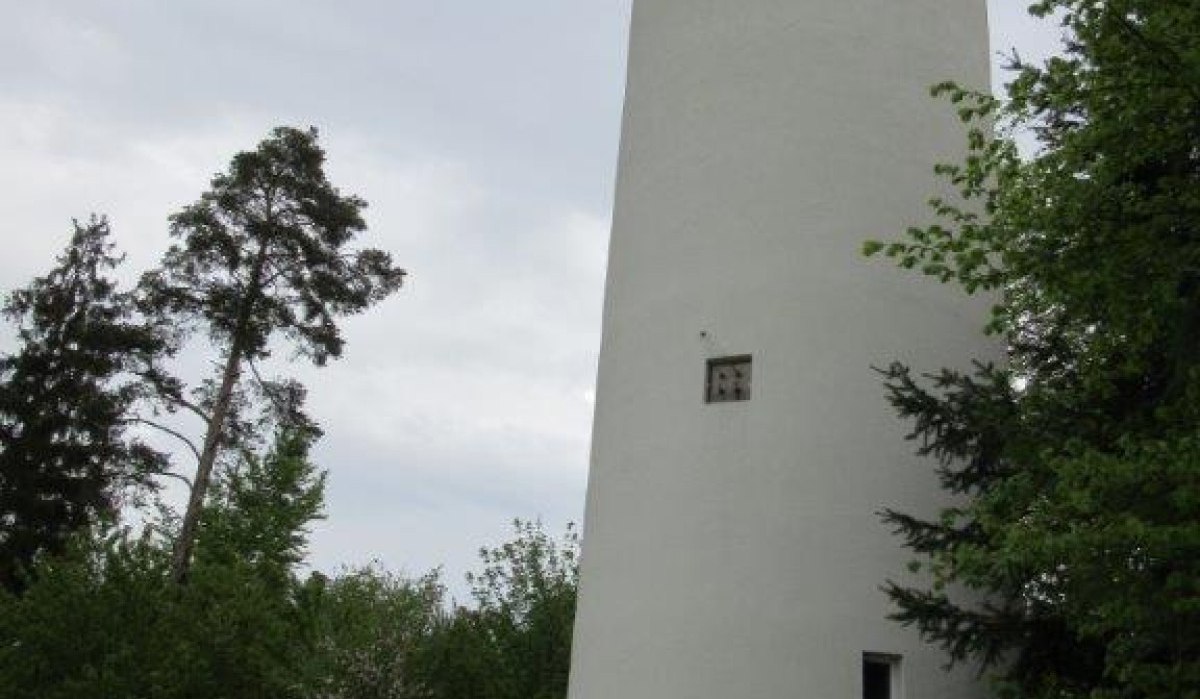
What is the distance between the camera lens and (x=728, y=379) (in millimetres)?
11891

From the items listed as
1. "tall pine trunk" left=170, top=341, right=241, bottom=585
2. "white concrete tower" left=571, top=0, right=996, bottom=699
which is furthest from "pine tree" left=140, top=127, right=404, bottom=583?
"white concrete tower" left=571, top=0, right=996, bottom=699

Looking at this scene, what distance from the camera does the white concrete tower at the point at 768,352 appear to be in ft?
35.8

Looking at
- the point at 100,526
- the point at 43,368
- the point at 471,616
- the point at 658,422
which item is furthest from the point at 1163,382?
the point at 43,368

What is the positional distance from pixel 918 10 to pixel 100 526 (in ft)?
50.8

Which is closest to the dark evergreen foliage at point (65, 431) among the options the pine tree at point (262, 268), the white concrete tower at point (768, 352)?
the pine tree at point (262, 268)

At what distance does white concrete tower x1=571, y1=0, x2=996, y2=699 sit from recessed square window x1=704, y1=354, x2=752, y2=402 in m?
0.02

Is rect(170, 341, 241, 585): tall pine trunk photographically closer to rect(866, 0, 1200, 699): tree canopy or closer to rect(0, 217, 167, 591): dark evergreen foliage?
rect(0, 217, 167, 591): dark evergreen foliage

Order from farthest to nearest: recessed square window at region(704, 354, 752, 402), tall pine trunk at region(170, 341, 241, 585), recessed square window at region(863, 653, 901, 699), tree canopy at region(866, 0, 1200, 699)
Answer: tall pine trunk at region(170, 341, 241, 585)
recessed square window at region(704, 354, 752, 402)
recessed square window at region(863, 653, 901, 699)
tree canopy at region(866, 0, 1200, 699)

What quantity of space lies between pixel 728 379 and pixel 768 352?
47cm

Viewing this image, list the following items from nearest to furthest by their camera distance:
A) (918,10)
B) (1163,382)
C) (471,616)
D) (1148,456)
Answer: (1148,456) → (1163,382) → (918,10) → (471,616)

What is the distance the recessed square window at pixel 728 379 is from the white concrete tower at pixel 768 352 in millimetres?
16

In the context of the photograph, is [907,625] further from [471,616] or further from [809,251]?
[471,616]

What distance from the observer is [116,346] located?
2525 cm

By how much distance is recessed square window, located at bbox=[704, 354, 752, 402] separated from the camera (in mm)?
11773
